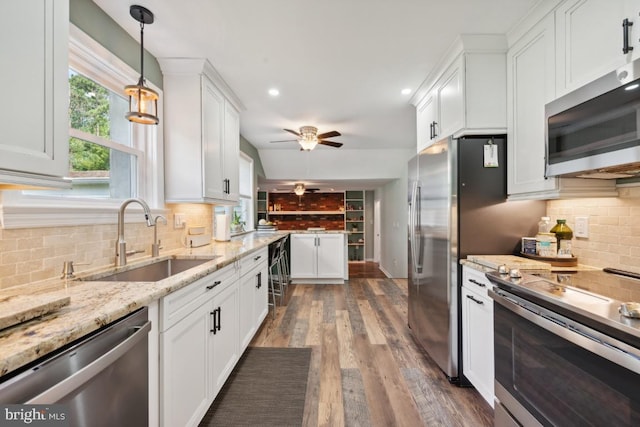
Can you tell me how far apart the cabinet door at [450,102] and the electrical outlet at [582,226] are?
0.94 metres

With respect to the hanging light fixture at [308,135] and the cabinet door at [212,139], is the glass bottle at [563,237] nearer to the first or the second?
the cabinet door at [212,139]

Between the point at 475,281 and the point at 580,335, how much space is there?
824 millimetres

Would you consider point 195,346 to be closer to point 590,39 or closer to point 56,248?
point 56,248

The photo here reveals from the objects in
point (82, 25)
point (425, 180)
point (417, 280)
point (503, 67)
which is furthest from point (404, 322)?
point (82, 25)

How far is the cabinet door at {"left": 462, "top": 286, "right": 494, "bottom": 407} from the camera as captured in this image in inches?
65.8

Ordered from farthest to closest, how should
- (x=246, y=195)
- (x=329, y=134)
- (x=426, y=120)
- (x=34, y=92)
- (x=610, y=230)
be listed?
(x=246, y=195) < (x=329, y=134) < (x=426, y=120) < (x=610, y=230) < (x=34, y=92)

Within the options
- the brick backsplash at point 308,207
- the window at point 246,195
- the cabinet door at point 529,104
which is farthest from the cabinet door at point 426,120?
the brick backsplash at point 308,207

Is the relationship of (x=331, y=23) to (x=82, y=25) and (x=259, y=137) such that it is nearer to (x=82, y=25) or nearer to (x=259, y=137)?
(x=82, y=25)

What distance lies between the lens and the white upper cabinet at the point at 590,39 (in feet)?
3.90

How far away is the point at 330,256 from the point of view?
197 inches

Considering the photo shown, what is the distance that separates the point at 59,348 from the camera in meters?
0.75

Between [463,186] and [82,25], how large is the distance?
249 centimetres

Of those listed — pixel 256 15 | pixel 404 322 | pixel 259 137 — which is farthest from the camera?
pixel 259 137

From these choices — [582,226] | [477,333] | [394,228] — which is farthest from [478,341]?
[394,228]
